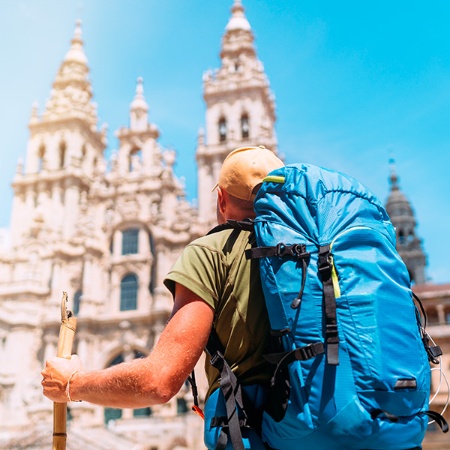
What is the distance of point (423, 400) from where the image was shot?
2061 millimetres

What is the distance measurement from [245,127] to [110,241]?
1035cm

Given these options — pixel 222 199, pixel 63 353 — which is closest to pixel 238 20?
pixel 222 199

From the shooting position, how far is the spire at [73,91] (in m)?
40.5

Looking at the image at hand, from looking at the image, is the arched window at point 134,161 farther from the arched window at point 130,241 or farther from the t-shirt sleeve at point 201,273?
the t-shirt sleeve at point 201,273

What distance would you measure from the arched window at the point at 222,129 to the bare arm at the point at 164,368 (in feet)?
109

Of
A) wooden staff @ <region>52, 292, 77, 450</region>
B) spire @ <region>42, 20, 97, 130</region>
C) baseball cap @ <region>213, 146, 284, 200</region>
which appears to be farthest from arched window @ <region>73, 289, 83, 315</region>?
baseball cap @ <region>213, 146, 284, 200</region>

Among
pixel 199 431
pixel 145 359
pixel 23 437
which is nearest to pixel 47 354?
pixel 23 437

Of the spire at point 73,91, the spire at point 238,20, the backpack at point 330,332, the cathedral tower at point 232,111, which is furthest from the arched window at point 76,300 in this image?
the backpack at point 330,332

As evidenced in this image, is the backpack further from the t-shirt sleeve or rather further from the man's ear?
the man's ear

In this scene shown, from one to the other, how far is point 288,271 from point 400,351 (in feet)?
1.53

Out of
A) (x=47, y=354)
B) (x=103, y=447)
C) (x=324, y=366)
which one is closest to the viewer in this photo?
(x=324, y=366)

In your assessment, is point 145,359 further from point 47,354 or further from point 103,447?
point 47,354

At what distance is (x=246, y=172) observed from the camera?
8.70 ft

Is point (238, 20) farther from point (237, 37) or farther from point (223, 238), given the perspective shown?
point (223, 238)
